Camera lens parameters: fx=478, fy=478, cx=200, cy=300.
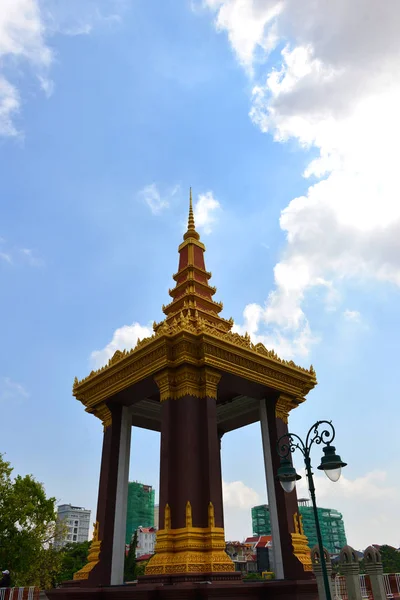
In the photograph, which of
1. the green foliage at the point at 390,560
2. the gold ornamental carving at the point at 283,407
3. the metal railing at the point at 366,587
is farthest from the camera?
the green foliage at the point at 390,560

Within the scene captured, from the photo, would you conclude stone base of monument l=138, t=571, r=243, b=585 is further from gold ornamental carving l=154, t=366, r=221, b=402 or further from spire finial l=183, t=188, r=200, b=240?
spire finial l=183, t=188, r=200, b=240

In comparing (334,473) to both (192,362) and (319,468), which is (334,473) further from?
(192,362)

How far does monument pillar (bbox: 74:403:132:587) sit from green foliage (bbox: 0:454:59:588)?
1714 cm

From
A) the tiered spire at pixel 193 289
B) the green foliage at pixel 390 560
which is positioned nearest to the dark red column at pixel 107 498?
the tiered spire at pixel 193 289

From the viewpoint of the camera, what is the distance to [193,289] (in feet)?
76.0

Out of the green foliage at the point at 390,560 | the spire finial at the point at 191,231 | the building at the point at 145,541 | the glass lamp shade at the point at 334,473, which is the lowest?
the glass lamp shade at the point at 334,473

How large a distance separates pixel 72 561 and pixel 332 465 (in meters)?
54.4

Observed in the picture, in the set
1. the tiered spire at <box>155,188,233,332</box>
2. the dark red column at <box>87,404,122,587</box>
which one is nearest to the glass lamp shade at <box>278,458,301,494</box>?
the tiered spire at <box>155,188,233,332</box>

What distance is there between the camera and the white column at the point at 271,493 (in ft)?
59.7

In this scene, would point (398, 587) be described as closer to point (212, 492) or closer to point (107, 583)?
point (212, 492)

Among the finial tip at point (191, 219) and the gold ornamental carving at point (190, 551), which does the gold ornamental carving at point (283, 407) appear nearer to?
the gold ornamental carving at point (190, 551)

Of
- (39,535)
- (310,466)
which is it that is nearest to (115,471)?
(310,466)

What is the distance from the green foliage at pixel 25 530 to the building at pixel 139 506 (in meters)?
74.7

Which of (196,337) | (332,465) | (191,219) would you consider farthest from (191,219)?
(332,465)
